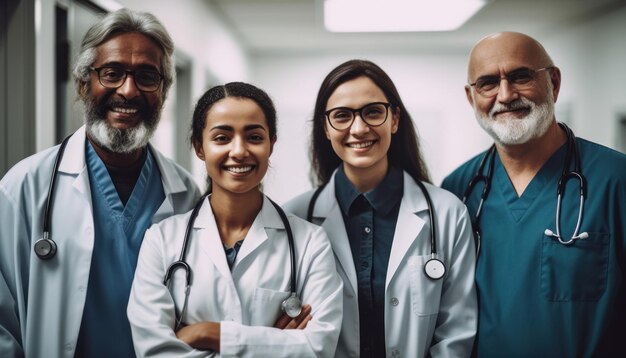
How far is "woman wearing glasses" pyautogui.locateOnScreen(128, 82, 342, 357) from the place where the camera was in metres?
1.15

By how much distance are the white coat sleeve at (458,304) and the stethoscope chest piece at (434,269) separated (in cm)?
7

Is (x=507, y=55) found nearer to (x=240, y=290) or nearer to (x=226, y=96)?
(x=226, y=96)

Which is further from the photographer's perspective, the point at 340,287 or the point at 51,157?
the point at 51,157

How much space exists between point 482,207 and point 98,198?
1.15 meters

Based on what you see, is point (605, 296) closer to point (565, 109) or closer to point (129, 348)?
point (129, 348)

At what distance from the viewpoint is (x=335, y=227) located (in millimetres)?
1469

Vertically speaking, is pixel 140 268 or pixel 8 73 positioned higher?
pixel 8 73

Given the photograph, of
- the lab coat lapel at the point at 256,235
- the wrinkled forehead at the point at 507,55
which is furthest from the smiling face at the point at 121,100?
the wrinkled forehead at the point at 507,55

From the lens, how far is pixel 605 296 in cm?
133

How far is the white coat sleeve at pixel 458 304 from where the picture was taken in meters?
1.36

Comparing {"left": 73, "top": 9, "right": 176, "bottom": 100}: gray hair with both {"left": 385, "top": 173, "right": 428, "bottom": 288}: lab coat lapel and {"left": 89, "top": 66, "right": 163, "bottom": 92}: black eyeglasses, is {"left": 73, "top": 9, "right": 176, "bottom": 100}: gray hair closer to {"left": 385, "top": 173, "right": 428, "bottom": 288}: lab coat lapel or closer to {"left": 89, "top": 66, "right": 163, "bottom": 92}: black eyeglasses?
{"left": 89, "top": 66, "right": 163, "bottom": 92}: black eyeglasses

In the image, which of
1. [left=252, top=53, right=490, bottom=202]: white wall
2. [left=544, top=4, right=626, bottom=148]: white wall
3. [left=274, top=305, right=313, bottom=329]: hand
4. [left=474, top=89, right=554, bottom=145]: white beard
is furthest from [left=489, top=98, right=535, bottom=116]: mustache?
[left=252, top=53, right=490, bottom=202]: white wall

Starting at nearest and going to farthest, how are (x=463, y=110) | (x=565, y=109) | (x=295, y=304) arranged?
(x=295, y=304)
(x=565, y=109)
(x=463, y=110)

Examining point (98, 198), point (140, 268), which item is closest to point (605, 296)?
point (140, 268)
